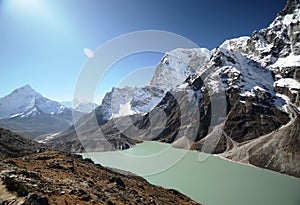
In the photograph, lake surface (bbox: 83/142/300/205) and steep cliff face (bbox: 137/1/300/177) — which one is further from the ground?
steep cliff face (bbox: 137/1/300/177)

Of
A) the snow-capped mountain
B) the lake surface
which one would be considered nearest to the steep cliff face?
the snow-capped mountain

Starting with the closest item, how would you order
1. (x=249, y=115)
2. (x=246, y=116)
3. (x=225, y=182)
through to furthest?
(x=225, y=182)
(x=249, y=115)
(x=246, y=116)

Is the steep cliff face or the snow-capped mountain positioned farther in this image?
the snow-capped mountain

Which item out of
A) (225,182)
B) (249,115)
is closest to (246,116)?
(249,115)

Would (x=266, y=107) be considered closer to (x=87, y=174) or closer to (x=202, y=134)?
(x=202, y=134)

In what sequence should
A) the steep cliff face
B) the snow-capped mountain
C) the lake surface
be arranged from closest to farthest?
the lake surface → the steep cliff face → the snow-capped mountain

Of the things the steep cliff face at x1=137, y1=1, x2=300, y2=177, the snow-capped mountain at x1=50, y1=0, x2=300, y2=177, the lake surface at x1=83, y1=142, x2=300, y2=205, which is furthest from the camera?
the snow-capped mountain at x1=50, y1=0, x2=300, y2=177

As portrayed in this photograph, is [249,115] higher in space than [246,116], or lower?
higher

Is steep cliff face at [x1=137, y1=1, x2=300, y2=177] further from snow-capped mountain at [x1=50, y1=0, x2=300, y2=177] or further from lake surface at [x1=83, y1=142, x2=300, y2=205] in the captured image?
lake surface at [x1=83, y1=142, x2=300, y2=205]

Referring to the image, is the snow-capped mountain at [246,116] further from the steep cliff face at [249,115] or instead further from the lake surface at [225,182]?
the lake surface at [225,182]

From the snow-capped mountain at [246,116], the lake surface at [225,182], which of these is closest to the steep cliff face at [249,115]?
the snow-capped mountain at [246,116]

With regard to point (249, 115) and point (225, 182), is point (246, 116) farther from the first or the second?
point (225, 182)

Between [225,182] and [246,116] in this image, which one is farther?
[246,116]
